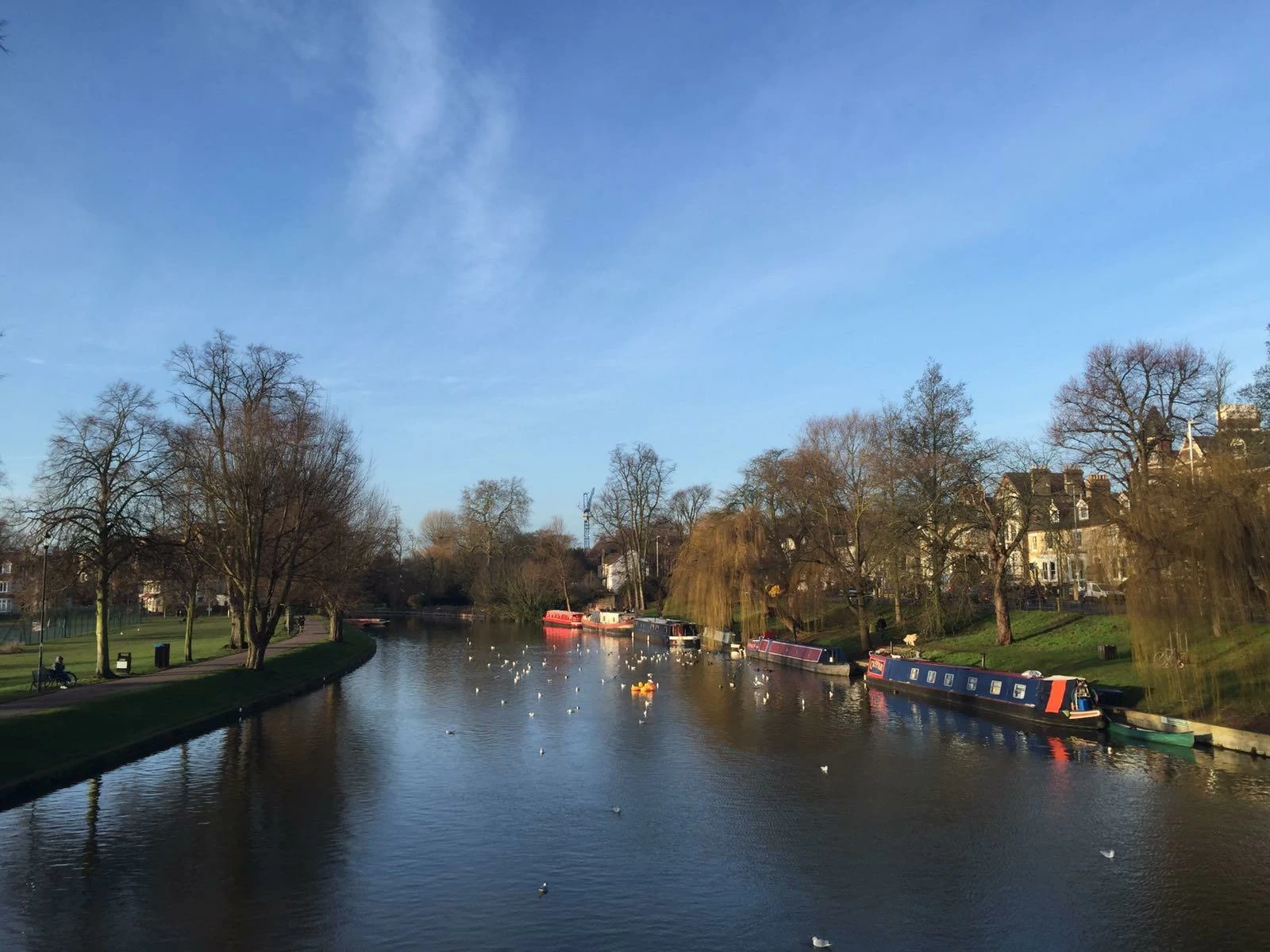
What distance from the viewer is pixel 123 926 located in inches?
550

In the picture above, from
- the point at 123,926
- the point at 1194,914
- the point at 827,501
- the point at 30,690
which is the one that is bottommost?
the point at 1194,914

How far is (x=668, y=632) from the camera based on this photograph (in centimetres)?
7431

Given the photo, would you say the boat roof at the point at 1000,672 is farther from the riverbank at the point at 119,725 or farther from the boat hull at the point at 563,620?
the boat hull at the point at 563,620

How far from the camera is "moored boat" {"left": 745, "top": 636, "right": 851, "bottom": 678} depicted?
49.4 meters

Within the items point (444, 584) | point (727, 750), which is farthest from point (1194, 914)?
point (444, 584)

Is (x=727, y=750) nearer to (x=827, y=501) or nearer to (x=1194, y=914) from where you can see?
(x=1194, y=914)

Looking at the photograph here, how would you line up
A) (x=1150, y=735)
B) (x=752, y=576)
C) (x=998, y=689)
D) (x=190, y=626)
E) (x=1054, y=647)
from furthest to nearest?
(x=752, y=576)
(x=190, y=626)
(x=1054, y=647)
(x=998, y=689)
(x=1150, y=735)

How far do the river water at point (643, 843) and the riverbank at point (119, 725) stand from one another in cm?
89

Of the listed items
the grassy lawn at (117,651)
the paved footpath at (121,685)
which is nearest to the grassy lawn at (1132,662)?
the paved footpath at (121,685)

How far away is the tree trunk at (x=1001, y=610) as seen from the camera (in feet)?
145

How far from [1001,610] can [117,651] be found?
47345mm

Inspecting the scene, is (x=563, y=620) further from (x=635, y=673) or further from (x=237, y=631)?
(x=237, y=631)

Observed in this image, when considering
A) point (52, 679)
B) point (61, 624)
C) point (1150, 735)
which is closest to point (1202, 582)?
point (1150, 735)

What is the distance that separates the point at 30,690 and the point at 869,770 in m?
27.9
